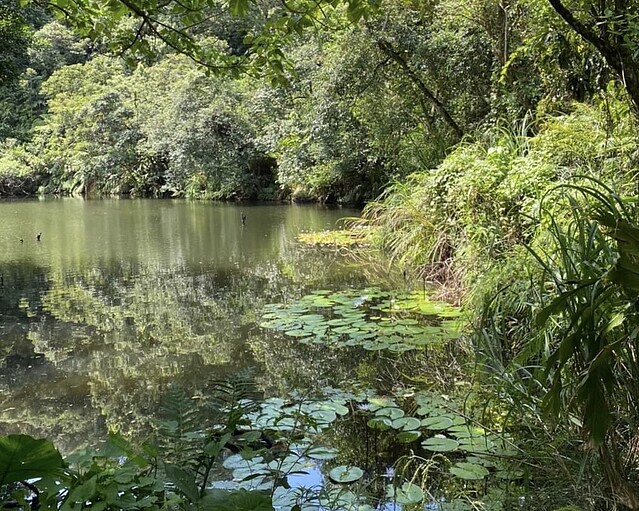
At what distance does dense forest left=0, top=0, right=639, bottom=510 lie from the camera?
1744 mm

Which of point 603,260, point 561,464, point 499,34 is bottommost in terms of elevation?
point 561,464

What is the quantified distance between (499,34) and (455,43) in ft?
2.78

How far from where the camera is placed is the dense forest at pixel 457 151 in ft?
5.72

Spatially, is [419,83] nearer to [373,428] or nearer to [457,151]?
[457,151]

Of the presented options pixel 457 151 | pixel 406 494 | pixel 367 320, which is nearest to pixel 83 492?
pixel 406 494

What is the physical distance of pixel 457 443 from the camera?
2.39 meters

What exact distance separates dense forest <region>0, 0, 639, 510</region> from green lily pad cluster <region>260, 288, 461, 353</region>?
9.8 inches

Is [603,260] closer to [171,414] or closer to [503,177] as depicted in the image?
[171,414]

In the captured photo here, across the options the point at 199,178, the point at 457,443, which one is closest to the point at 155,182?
the point at 199,178

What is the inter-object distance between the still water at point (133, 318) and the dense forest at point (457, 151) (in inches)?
37.6

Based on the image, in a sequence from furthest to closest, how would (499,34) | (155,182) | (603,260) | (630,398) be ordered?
(155,182) → (499,34) → (603,260) → (630,398)

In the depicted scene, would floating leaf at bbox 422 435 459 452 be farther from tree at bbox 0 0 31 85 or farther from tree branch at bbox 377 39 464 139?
tree at bbox 0 0 31 85

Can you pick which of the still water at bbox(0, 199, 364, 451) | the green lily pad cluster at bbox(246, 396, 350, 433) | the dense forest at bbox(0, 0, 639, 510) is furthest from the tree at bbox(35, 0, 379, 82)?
the green lily pad cluster at bbox(246, 396, 350, 433)

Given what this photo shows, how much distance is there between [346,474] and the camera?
87.6 inches
